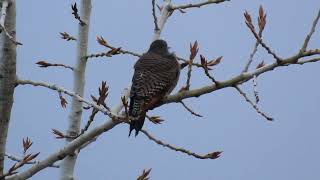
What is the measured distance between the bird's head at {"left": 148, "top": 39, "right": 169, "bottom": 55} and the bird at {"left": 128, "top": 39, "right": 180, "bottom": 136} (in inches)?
5.3

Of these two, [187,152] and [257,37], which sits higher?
[257,37]

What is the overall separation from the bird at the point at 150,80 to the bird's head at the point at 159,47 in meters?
0.14

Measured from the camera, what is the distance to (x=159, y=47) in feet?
25.9

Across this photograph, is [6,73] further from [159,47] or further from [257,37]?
[159,47]

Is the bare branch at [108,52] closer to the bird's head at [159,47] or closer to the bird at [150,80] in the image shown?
the bird at [150,80]

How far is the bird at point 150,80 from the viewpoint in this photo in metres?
5.95

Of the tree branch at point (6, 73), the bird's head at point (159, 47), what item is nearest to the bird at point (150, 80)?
the bird's head at point (159, 47)

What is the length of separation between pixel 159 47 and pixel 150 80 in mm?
1562

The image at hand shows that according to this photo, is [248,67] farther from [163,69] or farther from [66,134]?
[163,69]

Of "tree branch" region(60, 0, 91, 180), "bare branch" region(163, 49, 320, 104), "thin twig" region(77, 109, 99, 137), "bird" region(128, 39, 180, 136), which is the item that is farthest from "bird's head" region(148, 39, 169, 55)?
"bare branch" region(163, 49, 320, 104)

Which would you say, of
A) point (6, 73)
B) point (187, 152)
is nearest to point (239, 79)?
point (187, 152)

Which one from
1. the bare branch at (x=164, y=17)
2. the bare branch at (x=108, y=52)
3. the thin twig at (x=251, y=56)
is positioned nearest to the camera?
the thin twig at (x=251, y=56)

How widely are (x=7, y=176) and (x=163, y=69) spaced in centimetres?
251

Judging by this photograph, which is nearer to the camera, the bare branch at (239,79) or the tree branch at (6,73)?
the bare branch at (239,79)
